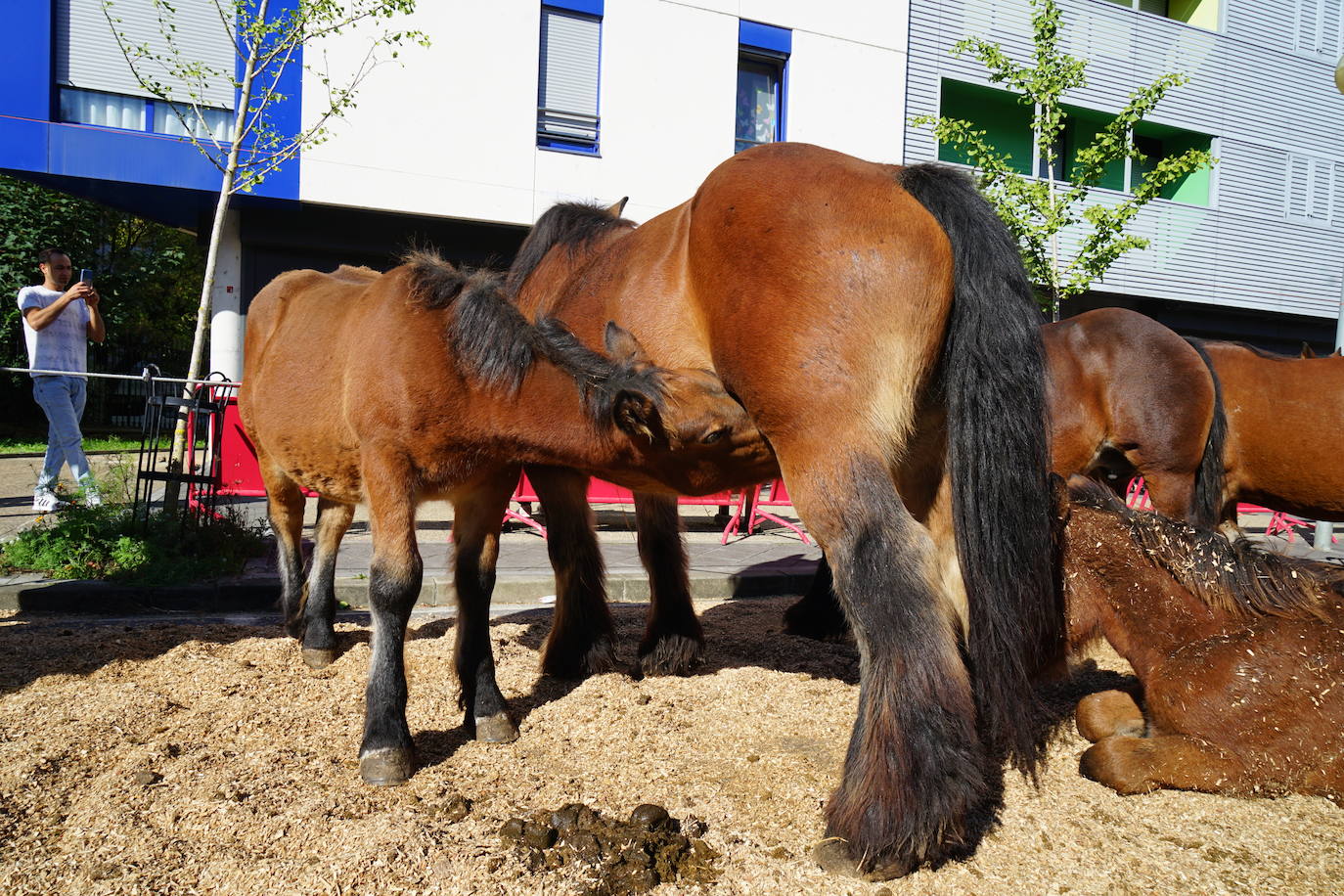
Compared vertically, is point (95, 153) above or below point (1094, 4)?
below

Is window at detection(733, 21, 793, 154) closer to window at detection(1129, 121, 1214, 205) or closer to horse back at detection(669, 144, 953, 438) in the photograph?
window at detection(1129, 121, 1214, 205)

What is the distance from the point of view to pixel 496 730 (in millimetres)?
3443

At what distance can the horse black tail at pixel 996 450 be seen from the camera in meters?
2.81

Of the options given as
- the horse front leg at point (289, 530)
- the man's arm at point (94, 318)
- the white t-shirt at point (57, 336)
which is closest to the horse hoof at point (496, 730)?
the horse front leg at point (289, 530)

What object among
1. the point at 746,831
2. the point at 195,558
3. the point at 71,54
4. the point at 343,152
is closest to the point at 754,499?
the point at 195,558

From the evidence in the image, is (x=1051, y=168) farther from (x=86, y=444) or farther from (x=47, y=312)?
(x=86, y=444)

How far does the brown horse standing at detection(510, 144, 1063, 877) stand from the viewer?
95.7 inches

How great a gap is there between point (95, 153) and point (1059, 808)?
44.7 ft

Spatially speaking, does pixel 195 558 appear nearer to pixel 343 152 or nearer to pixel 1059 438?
pixel 1059 438

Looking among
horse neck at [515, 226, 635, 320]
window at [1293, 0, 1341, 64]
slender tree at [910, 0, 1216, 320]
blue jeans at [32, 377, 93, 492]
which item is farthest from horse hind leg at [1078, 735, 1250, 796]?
window at [1293, 0, 1341, 64]

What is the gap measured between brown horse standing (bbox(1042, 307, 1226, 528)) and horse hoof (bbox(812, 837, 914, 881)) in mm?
3968

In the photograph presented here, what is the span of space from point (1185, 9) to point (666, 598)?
20402mm

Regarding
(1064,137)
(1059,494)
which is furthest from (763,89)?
(1059,494)

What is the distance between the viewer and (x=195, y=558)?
6020mm
